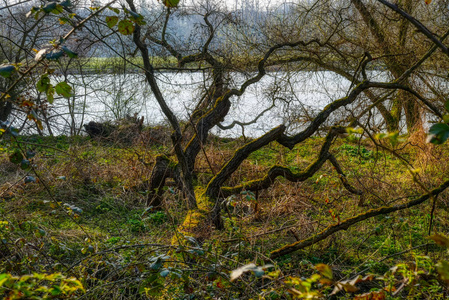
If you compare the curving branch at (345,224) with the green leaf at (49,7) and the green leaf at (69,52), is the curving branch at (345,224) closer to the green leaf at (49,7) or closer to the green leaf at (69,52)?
the green leaf at (69,52)

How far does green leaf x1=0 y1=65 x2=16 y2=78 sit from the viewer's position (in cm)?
153

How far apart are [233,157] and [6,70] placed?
3.29 meters

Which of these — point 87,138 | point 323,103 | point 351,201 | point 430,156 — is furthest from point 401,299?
point 87,138

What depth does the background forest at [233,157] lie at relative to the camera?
310 cm

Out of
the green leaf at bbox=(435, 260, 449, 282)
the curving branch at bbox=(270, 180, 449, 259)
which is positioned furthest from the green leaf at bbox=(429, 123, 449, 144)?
the curving branch at bbox=(270, 180, 449, 259)

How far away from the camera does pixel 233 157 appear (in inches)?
184

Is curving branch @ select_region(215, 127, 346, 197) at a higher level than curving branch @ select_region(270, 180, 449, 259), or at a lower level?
higher

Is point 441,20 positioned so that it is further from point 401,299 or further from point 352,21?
point 401,299

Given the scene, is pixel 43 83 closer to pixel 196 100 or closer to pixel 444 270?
pixel 444 270

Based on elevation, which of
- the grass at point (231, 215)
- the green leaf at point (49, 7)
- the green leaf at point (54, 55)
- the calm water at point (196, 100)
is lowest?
the grass at point (231, 215)

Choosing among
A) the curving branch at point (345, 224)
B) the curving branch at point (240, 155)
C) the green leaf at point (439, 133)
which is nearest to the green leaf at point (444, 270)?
the green leaf at point (439, 133)

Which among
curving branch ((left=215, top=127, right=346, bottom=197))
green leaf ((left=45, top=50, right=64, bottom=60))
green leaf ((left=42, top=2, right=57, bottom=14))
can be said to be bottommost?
curving branch ((left=215, top=127, right=346, bottom=197))

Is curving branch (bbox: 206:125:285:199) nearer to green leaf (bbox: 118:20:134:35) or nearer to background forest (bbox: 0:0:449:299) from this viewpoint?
background forest (bbox: 0:0:449:299)

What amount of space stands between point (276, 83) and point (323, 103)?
1926 millimetres
